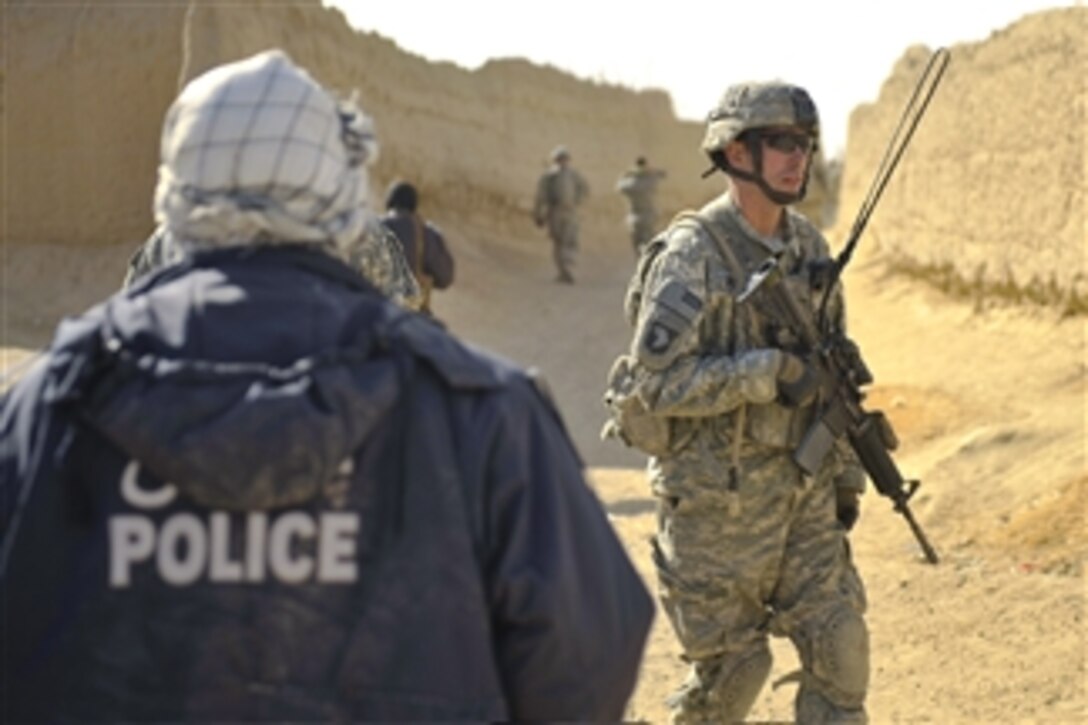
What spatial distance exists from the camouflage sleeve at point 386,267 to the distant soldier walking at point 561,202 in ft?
49.8

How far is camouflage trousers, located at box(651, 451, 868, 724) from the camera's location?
4.72 m

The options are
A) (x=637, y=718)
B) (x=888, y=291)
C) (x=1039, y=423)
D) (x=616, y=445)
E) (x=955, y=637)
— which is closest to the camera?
(x=637, y=718)

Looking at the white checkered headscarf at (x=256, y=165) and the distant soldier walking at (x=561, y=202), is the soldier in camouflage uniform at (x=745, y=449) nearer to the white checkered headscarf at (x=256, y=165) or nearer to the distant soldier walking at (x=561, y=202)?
the white checkered headscarf at (x=256, y=165)

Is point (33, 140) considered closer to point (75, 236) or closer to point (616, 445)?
point (75, 236)

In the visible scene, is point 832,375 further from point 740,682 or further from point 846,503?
point 740,682

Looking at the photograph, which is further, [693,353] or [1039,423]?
[1039,423]

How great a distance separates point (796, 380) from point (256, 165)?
8.85ft

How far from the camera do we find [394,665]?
7.01 feet

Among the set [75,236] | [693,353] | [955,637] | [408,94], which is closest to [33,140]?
[75,236]

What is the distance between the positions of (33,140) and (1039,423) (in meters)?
11.6

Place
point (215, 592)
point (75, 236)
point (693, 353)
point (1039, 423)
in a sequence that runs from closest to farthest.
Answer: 1. point (215, 592)
2. point (693, 353)
3. point (1039, 423)
4. point (75, 236)

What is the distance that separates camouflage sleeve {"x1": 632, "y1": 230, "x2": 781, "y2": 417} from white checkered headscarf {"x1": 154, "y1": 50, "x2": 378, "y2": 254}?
244 centimetres

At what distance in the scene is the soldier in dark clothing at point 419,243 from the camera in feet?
33.4

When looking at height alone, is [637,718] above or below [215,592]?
below
